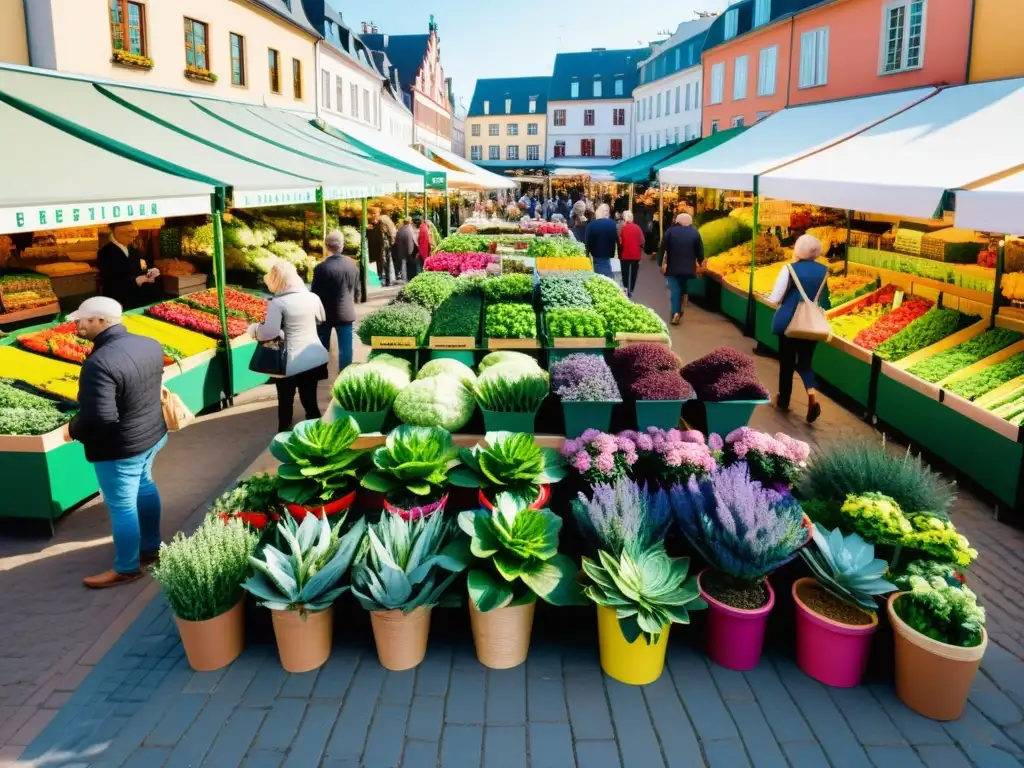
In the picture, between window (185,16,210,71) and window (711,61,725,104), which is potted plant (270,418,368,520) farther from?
window (711,61,725,104)

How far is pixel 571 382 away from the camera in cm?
536

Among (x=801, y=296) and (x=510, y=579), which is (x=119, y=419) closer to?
(x=510, y=579)

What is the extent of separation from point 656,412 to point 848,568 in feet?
5.84

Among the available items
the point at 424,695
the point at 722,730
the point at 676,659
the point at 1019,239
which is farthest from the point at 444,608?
the point at 1019,239

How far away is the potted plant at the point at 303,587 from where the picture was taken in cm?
371

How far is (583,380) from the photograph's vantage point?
5355mm

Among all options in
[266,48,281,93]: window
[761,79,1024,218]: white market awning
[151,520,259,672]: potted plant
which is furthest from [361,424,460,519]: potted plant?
[266,48,281,93]: window

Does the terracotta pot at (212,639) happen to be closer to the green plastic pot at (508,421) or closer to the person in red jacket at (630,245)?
the green plastic pot at (508,421)

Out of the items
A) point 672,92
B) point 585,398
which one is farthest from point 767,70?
point 672,92

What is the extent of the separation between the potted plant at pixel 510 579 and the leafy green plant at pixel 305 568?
0.63 meters

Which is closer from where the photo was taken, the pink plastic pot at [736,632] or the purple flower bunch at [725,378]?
the pink plastic pot at [736,632]

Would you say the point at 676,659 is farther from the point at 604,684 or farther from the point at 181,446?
the point at 181,446

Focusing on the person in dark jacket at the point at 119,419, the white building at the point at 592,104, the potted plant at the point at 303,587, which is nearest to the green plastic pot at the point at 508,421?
the potted plant at the point at 303,587

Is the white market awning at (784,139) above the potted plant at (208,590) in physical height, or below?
above
